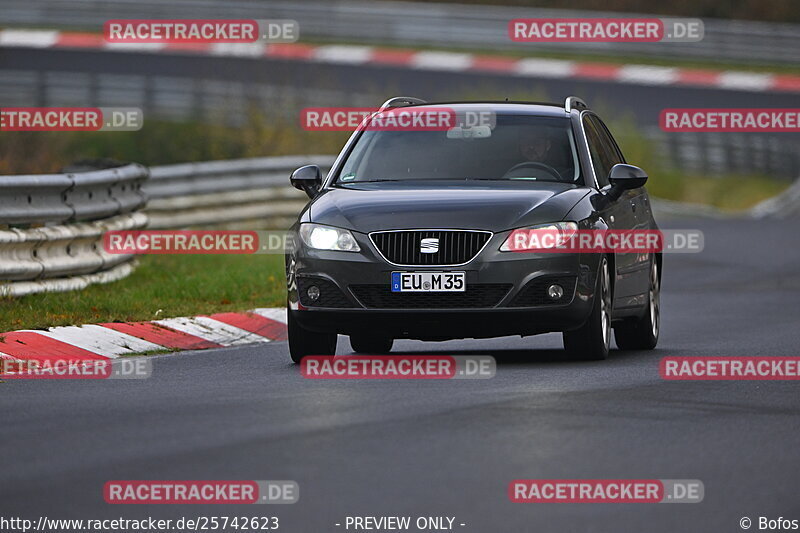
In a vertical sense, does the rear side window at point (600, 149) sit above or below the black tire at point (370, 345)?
above

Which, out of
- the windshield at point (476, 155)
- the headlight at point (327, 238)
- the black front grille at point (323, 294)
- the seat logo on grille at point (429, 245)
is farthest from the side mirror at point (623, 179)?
the black front grille at point (323, 294)

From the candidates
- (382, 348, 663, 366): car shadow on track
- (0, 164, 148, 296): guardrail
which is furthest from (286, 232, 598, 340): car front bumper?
(0, 164, 148, 296): guardrail

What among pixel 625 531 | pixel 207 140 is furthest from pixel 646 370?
pixel 207 140

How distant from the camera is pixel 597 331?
39.6ft

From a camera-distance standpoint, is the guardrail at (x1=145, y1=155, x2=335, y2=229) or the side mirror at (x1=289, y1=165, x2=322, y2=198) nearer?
the side mirror at (x1=289, y1=165, x2=322, y2=198)

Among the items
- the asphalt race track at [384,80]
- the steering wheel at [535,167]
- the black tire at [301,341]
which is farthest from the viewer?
the asphalt race track at [384,80]

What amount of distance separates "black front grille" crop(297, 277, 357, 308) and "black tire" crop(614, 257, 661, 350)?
2744mm

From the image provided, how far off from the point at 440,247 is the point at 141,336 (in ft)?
9.01

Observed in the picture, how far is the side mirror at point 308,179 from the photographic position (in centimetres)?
1277

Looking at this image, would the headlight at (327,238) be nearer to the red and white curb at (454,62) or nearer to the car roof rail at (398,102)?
the car roof rail at (398,102)

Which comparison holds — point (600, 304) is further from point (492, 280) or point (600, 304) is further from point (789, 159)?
point (789, 159)

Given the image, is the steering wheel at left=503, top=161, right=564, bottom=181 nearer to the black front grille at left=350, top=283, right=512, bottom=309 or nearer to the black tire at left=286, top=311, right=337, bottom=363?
the black front grille at left=350, top=283, right=512, bottom=309

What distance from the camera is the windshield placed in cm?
1270

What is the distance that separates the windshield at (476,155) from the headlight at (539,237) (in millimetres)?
914
